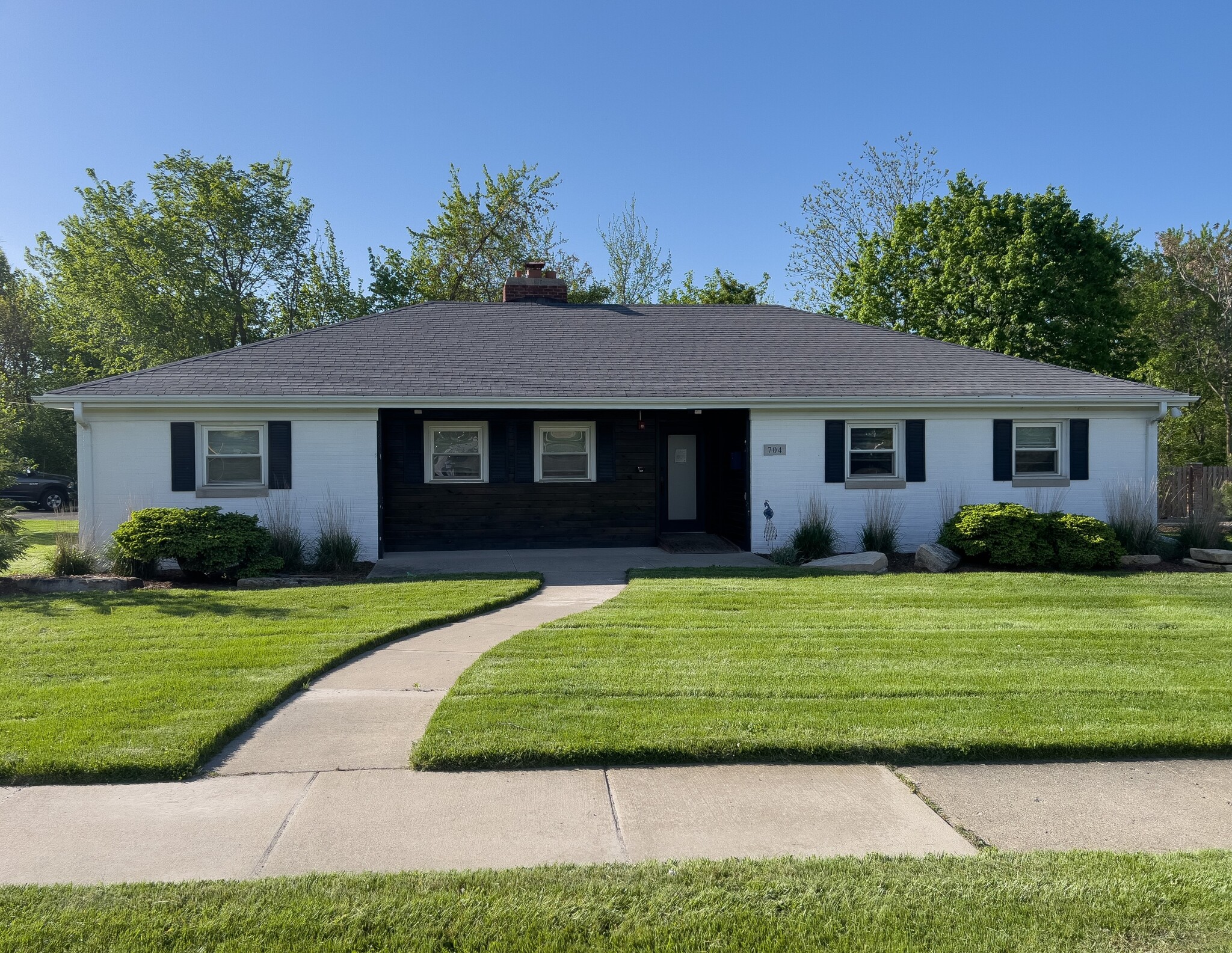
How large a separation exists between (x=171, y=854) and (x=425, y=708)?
7.29 feet

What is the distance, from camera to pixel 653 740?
515cm

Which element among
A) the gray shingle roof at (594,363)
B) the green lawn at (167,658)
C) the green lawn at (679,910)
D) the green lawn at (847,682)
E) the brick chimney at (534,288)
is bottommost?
the green lawn at (679,910)

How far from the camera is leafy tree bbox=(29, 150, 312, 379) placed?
107 feet

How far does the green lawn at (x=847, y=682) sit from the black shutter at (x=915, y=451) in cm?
474

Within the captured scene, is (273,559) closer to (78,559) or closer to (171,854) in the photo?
(78,559)

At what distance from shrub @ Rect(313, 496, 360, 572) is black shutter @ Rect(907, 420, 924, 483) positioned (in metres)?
9.16

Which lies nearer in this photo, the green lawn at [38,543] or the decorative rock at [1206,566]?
the decorative rock at [1206,566]

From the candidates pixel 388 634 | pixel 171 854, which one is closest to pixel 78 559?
pixel 388 634

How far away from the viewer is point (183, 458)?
541 inches

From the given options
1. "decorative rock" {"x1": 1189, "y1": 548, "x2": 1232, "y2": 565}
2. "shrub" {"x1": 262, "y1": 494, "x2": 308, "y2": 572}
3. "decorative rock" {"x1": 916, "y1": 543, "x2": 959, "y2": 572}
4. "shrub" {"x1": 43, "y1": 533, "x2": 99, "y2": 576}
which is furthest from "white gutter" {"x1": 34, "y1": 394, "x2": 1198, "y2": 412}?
"decorative rock" {"x1": 1189, "y1": 548, "x2": 1232, "y2": 565}

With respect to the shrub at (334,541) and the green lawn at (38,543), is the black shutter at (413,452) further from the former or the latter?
the green lawn at (38,543)

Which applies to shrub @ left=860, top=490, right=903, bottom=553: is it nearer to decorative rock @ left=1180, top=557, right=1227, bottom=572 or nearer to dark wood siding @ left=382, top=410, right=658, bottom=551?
dark wood siding @ left=382, top=410, right=658, bottom=551

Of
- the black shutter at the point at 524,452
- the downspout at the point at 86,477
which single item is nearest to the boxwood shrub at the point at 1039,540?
the black shutter at the point at 524,452

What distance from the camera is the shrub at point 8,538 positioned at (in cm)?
1168
